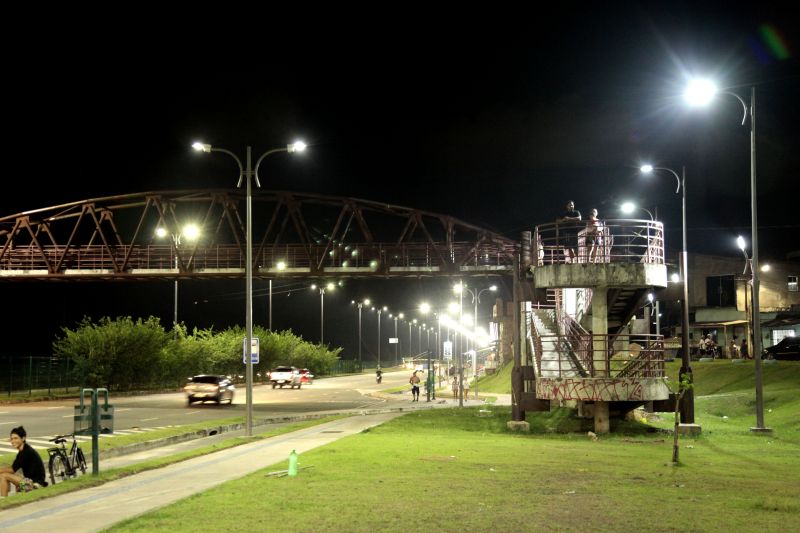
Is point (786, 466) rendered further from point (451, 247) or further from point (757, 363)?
point (451, 247)

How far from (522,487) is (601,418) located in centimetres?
1107

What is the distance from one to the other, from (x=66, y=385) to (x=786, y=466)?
49.6 metres

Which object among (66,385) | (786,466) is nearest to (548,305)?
(786,466)

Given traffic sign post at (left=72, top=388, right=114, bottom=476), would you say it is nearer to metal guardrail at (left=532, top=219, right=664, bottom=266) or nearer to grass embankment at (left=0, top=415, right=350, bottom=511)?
grass embankment at (left=0, top=415, right=350, bottom=511)

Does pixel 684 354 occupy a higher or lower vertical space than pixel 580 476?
higher

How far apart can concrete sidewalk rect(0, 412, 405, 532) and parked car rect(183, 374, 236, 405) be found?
23.6m

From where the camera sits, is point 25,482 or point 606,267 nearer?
point 25,482

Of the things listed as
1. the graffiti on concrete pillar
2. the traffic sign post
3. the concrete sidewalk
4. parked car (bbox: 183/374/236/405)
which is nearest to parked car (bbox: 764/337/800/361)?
parked car (bbox: 183/374/236/405)

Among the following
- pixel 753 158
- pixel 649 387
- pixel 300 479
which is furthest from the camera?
pixel 753 158

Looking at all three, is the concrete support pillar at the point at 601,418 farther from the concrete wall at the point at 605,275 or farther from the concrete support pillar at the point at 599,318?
the concrete wall at the point at 605,275

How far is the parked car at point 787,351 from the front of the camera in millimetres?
50469

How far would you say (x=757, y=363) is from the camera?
2381cm

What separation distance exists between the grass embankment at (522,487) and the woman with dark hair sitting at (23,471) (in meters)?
3.33

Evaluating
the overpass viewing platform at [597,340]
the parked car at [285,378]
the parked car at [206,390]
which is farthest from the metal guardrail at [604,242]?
the parked car at [285,378]
